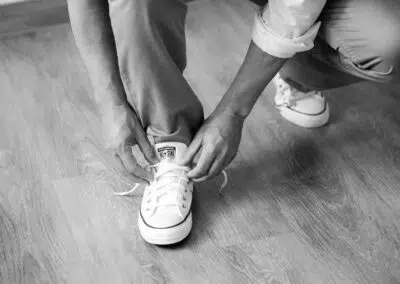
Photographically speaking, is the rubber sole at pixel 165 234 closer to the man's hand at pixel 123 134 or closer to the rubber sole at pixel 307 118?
the man's hand at pixel 123 134

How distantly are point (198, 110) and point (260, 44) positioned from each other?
0.19 metres

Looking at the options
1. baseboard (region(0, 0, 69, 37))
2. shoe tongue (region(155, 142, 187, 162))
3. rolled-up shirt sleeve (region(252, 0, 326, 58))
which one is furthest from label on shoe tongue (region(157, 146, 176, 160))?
baseboard (region(0, 0, 69, 37))

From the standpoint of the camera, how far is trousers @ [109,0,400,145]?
1.22 m

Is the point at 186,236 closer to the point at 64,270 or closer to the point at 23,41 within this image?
the point at 64,270

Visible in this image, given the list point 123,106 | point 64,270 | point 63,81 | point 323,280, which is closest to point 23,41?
point 63,81

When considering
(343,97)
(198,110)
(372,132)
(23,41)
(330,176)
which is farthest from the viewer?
(23,41)

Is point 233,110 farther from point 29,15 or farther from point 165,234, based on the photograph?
point 29,15

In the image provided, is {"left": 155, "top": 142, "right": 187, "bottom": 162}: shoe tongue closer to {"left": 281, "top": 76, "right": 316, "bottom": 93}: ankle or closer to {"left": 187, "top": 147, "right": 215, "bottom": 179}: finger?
{"left": 187, "top": 147, "right": 215, "bottom": 179}: finger

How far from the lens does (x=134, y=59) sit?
1.23m

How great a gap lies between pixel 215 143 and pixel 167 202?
0.15 meters

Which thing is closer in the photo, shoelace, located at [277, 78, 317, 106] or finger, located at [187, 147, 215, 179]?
finger, located at [187, 147, 215, 179]

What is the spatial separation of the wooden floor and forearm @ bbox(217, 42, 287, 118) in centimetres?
22

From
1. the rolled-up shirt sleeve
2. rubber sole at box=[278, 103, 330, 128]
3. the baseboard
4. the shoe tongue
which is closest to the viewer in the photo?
the rolled-up shirt sleeve

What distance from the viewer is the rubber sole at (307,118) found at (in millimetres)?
1608
